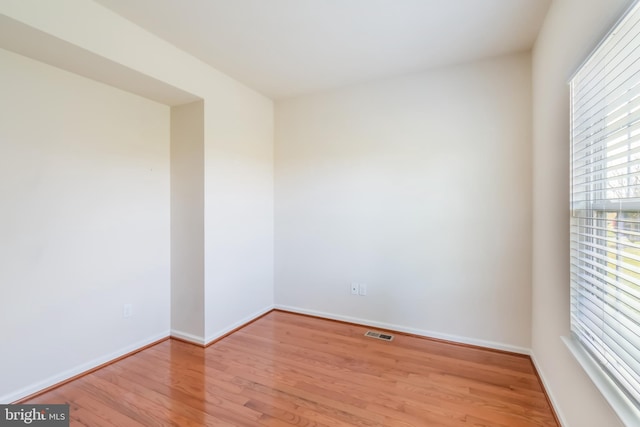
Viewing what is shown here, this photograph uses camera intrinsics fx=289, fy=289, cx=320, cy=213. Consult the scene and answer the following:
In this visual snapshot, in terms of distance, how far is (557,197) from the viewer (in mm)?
1739

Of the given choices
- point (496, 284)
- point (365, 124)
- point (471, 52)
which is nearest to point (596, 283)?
point (496, 284)

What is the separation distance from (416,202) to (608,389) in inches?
71.7

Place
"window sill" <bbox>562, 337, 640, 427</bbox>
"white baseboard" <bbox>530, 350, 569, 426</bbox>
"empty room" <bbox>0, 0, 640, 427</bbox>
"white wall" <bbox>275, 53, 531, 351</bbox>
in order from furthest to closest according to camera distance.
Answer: "white wall" <bbox>275, 53, 531, 351</bbox>, "white baseboard" <bbox>530, 350, 569, 426</bbox>, "empty room" <bbox>0, 0, 640, 427</bbox>, "window sill" <bbox>562, 337, 640, 427</bbox>

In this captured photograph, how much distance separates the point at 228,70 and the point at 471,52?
2141 mm

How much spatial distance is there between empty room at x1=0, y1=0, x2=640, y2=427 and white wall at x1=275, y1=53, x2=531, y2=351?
21 mm

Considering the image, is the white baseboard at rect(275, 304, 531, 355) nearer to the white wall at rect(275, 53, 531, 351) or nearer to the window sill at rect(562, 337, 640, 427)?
the white wall at rect(275, 53, 531, 351)

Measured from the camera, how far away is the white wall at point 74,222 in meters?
1.86

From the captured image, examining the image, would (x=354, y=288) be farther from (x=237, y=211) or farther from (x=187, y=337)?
(x=187, y=337)

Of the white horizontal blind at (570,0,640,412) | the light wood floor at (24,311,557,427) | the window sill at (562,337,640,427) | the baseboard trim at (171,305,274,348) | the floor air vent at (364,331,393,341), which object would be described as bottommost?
the light wood floor at (24,311,557,427)

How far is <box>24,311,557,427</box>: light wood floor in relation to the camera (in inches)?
68.3

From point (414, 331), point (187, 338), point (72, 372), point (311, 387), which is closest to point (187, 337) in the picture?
point (187, 338)

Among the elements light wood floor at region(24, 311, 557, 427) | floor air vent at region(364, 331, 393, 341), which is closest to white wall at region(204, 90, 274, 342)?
light wood floor at region(24, 311, 557, 427)

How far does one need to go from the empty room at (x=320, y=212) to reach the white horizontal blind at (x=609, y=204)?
0.01 metres

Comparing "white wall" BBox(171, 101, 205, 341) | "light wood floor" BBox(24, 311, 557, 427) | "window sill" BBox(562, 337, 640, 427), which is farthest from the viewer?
"white wall" BBox(171, 101, 205, 341)
